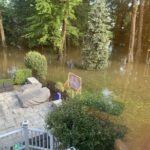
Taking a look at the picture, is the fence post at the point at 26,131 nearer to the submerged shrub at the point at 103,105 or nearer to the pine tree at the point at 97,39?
the submerged shrub at the point at 103,105

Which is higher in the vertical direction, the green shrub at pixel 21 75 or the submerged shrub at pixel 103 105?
the submerged shrub at pixel 103 105

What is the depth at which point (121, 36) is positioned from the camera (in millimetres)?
21906

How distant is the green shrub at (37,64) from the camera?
11.4m

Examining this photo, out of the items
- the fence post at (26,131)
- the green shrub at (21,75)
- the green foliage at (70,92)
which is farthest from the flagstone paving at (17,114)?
the green shrub at (21,75)

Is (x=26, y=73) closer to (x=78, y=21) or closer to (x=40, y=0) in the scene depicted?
(x=40, y=0)

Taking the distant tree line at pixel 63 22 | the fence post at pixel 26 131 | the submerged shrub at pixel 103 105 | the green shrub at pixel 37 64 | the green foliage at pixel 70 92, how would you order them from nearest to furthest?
the submerged shrub at pixel 103 105, the fence post at pixel 26 131, the green foliage at pixel 70 92, the green shrub at pixel 37 64, the distant tree line at pixel 63 22

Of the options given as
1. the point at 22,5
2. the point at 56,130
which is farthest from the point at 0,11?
the point at 56,130

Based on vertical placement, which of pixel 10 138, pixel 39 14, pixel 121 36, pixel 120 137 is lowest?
pixel 10 138

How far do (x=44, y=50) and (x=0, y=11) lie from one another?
4.87m

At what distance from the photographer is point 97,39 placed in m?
14.1

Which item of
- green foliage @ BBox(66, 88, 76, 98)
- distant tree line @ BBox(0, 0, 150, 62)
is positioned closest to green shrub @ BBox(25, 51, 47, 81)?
green foliage @ BBox(66, 88, 76, 98)

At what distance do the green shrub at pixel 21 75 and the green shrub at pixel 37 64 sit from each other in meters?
0.48

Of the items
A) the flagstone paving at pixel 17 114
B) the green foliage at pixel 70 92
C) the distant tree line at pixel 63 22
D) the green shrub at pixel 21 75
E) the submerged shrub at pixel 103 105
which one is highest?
the distant tree line at pixel 63 22

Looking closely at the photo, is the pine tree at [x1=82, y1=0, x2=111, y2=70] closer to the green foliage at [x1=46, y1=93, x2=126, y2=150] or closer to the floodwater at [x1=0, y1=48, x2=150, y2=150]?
the floodwater at [x1=0, y1=48, x2=150, y2=150]
